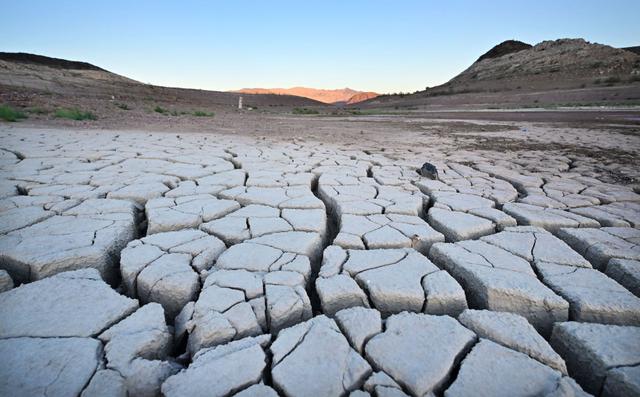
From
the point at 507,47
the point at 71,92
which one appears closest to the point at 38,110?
the point at 71,92

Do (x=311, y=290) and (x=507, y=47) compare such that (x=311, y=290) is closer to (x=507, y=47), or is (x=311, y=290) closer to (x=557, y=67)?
(x=557, y=67)

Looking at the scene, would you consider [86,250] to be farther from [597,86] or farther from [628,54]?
[628,54]

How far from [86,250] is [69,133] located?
4.74 metres

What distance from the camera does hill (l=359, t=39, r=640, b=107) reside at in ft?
65.7

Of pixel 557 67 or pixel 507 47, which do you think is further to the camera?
pixel 507 47

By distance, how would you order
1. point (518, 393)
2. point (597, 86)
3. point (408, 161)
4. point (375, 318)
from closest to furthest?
point (518, 393), point (375, 318), point (408, 161), point (597, 86)

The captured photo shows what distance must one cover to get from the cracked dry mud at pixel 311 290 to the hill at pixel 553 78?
21.4 m

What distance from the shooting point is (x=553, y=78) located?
2659cm

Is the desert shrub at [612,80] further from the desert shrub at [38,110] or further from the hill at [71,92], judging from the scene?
the desert shrub at [38,110]

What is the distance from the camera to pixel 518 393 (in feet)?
2.89

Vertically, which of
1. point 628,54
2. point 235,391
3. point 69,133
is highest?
point 628,54

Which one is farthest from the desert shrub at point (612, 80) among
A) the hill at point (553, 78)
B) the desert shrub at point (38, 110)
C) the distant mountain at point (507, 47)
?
the distant mountain at point (507, 47)

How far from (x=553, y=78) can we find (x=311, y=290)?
3348cm

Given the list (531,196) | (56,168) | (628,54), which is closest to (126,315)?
(56,168)
